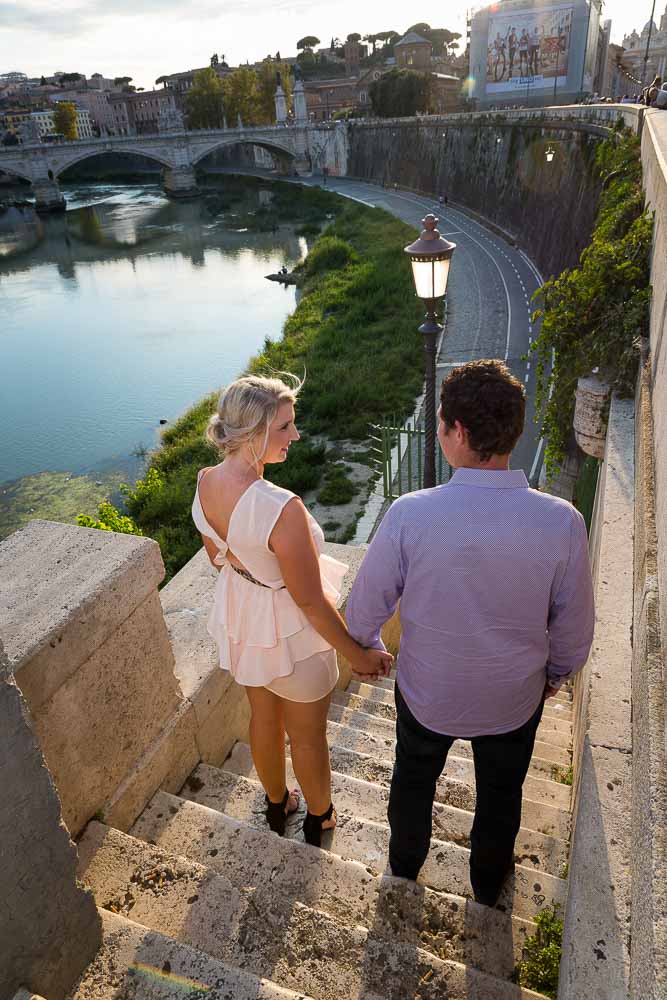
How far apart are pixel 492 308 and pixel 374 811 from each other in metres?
15.7

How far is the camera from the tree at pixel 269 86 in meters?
60.3

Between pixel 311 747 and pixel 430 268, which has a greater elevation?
pixel 430 268

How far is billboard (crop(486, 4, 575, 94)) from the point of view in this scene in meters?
35.7

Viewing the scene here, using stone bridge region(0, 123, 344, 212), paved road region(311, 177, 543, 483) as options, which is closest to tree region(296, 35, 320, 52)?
stone bridge region(0, 123, 344, 212)

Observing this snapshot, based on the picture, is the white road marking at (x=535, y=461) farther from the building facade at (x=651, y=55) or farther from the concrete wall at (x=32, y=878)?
the building facade at (x=651, y=55)

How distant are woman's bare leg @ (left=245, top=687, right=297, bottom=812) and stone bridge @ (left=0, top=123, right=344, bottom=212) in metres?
48.2

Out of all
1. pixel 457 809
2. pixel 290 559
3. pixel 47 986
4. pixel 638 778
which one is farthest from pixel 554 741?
pixel 47 986

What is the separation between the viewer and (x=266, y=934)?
65.7 inches

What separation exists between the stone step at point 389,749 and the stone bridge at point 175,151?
47762mm

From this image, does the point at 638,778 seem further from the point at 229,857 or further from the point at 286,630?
the point at 229,857

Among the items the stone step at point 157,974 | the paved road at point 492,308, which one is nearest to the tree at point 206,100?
the paved road at point 492,308

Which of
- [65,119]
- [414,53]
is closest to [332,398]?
[414,53]

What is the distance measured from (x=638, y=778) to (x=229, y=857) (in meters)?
1.17

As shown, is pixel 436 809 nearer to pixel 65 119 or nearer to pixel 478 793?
pixel 478 793
